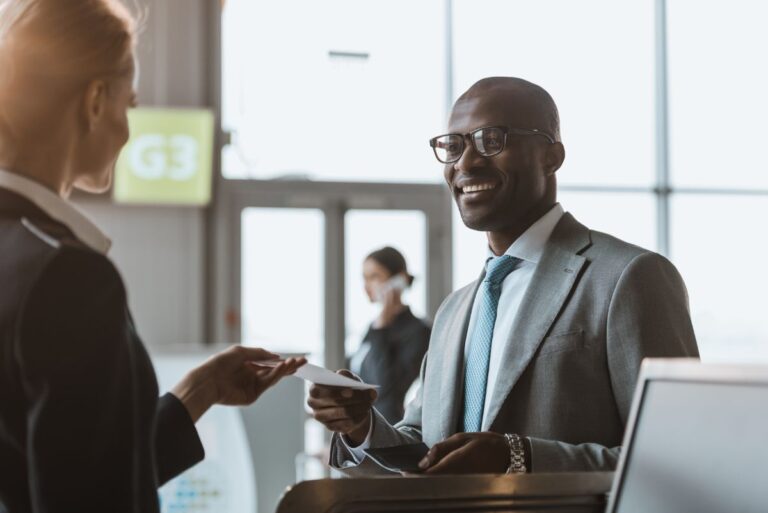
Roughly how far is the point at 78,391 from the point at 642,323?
39.7 inches

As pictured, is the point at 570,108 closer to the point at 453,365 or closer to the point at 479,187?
the point at 479,187

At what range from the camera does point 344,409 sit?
5.94 ft

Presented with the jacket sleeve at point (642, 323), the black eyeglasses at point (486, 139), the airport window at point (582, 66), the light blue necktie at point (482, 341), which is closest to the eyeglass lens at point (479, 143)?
the black eyeglasses at point (486, 139)

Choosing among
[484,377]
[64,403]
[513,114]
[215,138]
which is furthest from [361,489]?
[215,138]

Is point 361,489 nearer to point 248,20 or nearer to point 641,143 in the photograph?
point 248,20

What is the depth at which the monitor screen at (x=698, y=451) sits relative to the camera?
896 mm

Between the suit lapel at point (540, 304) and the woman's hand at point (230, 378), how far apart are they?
39 centimetres

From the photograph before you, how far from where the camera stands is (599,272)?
1.76 metres

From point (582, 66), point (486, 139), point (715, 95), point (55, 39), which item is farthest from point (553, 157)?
point (715, 95)

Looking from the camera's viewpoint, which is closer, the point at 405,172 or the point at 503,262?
the point at 503,262

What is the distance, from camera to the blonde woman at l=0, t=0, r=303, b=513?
0.98 metres

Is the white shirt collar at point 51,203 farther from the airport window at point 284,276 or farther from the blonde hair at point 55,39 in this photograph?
the airport window at point 284,276

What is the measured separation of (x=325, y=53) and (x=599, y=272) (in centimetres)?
572

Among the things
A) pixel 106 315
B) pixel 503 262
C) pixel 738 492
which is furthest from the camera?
pixel 503 262
